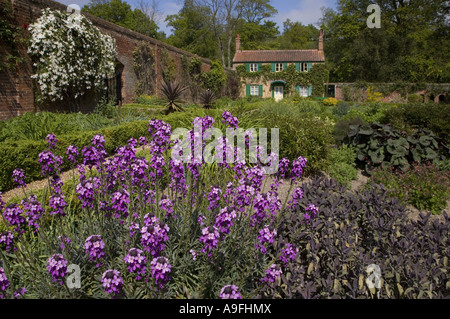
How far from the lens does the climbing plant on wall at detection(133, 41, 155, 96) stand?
15817 millimetres

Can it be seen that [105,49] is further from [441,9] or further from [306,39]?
[306,39]

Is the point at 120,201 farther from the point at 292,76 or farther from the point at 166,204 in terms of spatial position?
the point at 292,76

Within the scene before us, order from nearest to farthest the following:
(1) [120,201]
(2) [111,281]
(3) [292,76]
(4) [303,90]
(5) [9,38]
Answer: (2) [111,281], (1) [120,201], (5) [9,38], (3) [292,76], (4) [303,90]

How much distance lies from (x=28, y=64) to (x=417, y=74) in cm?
3140

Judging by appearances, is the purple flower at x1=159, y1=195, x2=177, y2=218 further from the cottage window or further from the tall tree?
the tall tree

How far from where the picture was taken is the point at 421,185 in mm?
4824

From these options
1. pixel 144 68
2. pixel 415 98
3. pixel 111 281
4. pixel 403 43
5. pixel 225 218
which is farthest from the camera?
pixel 403 43

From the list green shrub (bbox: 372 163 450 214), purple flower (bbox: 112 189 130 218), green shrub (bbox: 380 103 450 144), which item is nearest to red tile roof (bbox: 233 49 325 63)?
green shrub (bbox: 380 103 450 144)

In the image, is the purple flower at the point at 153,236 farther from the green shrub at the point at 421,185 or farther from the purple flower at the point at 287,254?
the green shrub at the point at 421,185

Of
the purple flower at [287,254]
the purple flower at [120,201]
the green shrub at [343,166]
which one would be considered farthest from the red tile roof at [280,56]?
the purple flower at [120,201]

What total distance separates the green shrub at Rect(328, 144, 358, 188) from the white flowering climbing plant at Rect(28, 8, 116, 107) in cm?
824

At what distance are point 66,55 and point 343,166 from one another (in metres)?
8.86

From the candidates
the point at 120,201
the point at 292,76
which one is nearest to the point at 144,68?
the point at 120,201
